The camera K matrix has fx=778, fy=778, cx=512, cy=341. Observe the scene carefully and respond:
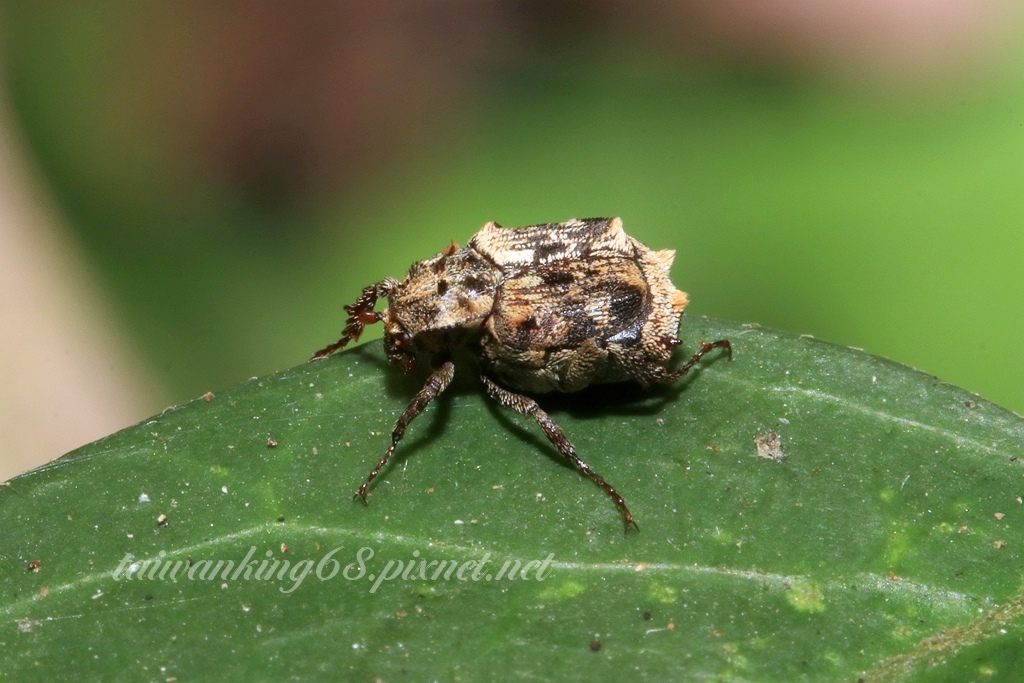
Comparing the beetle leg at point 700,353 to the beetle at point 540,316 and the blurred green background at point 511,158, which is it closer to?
the beetle at point 540,316

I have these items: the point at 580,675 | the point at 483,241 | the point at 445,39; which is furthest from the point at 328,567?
the point at 445,39

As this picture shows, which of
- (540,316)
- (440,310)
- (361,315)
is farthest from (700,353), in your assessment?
(361,315)

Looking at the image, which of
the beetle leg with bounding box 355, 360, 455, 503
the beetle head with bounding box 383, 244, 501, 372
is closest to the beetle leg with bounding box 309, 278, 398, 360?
the beetle head with bounding box 383, 244, 501, 372

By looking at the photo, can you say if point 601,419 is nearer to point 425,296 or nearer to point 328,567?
point 425,296

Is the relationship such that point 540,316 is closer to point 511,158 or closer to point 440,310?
point 440,310

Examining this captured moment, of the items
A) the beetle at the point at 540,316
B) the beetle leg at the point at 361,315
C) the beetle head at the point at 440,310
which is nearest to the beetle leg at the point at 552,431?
the beetle at the point at 540,316

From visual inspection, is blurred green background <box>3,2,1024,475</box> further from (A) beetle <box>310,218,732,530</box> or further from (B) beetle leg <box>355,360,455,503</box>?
(B) beetle leg <box>355,360,455,503</box>
